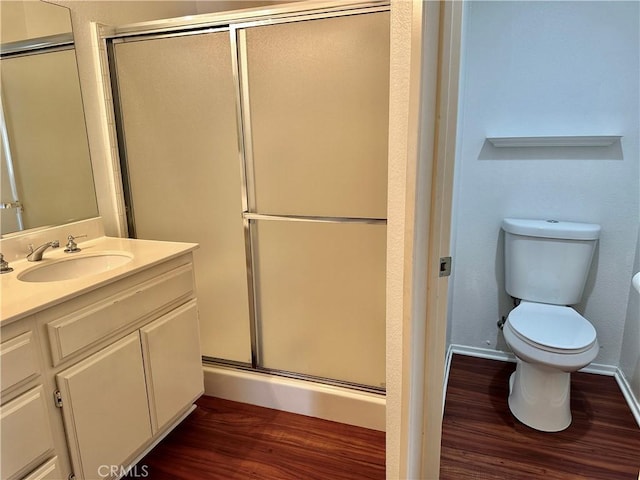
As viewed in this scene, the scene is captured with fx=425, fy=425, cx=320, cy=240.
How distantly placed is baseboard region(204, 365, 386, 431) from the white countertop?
0.77 metres

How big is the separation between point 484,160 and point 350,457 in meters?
1.67

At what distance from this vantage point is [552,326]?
2033 millimetres

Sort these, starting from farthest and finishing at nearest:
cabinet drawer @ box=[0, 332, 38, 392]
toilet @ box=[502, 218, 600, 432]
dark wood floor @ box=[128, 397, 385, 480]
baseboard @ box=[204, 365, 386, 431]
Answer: baseboard @ box=[204, 365, 386, 431]
toilet @ box=[502, 218, 600, 432]
dark wood floor @ box=[128, 397, 385, 480]
cabinet drawer @ box=[0, 332, 38, 392]

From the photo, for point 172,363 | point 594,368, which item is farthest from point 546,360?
point 172,363

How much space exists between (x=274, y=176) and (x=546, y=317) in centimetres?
151

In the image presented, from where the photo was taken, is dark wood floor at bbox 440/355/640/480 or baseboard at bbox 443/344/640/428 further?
baseboard at bbox 443/344/640/428

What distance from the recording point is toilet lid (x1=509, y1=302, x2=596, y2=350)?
1874 millimetres

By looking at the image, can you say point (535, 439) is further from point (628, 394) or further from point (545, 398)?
point (628, 394)

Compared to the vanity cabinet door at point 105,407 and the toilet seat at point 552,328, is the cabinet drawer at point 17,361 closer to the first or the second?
the vanity cabinet door at point 105,407

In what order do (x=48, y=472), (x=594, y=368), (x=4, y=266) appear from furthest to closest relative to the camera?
(x=594, y=368) → (x=4, y=266) → (x=48, y=472)

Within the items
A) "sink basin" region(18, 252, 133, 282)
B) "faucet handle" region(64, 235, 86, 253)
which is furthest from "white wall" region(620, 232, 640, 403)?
"faucet handle" region(64, 235, 86, 253)

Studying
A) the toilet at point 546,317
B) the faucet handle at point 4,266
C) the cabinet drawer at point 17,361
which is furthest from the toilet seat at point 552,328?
the faucet handle at point 4,266

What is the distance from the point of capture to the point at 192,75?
1.97 m

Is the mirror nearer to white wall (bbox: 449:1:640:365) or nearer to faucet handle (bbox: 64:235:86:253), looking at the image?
faucet handle (bbox: 64:235:86:253)
